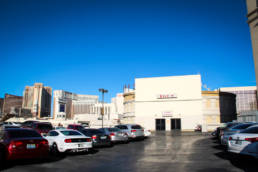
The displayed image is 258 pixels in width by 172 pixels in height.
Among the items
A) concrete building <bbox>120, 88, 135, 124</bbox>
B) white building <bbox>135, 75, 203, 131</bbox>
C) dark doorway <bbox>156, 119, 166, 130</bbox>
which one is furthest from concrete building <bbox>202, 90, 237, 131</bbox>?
concrete building <bbox>120, 88, 135, 124</bbox>

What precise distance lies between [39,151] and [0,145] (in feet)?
5.07

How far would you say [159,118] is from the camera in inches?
1980

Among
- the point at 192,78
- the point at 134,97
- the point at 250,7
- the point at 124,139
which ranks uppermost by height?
the point at 250,7

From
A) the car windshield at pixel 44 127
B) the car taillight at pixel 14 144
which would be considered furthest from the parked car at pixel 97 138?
the car taillight at pixel 14 144

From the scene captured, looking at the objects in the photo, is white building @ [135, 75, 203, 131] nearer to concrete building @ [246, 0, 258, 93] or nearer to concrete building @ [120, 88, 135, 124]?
concrete building @ [120, 88, 135, 124]

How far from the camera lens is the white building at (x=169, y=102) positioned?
158 ft

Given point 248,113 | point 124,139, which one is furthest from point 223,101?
point 124,139

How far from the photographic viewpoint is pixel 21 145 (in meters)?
9.05

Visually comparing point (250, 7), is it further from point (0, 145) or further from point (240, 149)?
point (0, 145)

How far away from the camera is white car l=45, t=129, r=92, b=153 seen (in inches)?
456

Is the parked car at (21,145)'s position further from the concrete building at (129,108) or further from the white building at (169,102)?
the concrete building at (129,108)

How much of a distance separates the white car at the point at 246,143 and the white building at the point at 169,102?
39.7 meters

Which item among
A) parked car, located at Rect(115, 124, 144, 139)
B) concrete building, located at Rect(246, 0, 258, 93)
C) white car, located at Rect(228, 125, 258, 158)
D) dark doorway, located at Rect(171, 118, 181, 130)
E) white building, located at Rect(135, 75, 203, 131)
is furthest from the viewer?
dark doorway, located at Rect(171, 118, 181, 130)

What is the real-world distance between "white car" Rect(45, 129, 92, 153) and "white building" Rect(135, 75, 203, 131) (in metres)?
38.8
